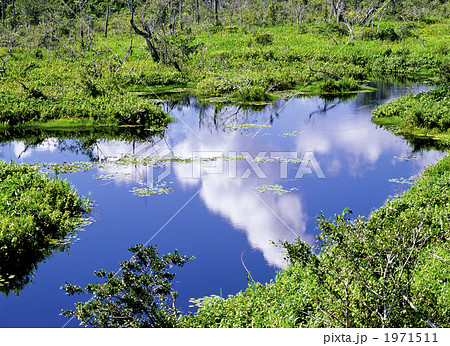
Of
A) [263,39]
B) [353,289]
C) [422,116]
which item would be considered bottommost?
[353,289]

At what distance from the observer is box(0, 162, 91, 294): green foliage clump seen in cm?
953

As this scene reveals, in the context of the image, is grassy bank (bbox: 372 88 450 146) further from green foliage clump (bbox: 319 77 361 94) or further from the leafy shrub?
the leafy shrub

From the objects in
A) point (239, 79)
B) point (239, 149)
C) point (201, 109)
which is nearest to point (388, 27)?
point (239, 79)

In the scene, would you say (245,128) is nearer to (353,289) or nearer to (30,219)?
(30,219)

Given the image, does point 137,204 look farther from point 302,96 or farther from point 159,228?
point 302,96

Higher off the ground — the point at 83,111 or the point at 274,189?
the point at 83,111

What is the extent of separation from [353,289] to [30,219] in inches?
248

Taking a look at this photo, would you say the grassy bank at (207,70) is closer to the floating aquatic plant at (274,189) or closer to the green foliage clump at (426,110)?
the green foliage clump at (426,110)

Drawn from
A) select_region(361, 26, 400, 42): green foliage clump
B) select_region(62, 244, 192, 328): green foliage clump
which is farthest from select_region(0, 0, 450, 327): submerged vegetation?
select_region(361, 26, 400, 42): green foliage clump

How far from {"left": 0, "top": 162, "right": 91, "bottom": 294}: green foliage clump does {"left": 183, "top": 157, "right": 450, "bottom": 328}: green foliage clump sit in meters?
3.75

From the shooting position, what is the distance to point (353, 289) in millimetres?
6926

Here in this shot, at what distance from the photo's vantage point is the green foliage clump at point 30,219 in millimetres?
9531

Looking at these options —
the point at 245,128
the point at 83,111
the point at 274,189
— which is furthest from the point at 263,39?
the point at 274,189

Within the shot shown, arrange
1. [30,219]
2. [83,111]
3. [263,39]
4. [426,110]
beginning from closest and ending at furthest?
[30,219]
[426,110]
[83,111]
[263,39]
